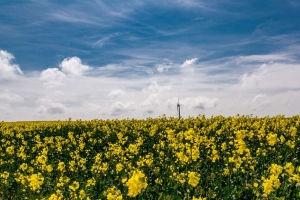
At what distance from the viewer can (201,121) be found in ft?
94.6

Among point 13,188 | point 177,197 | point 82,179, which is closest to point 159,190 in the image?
point 177,197

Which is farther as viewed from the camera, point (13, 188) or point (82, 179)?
point (82, 179)

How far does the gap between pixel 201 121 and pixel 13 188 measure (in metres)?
18.1

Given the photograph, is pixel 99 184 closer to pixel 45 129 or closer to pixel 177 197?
pixel 177 197

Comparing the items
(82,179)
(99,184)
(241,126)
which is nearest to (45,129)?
(241,126)

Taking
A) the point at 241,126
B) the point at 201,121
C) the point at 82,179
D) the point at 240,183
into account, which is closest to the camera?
the point at 240,183

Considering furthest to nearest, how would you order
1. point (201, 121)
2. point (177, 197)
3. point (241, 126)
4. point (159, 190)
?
point (201, 121) < point (241, 126) < point (159, 190) < point (177, 197)

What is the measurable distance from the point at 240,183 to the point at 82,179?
5.86m

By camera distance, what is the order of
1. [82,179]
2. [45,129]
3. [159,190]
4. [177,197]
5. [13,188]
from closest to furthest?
[177,197] < [159,190] < [13,188] < [82,179] < [45,129]

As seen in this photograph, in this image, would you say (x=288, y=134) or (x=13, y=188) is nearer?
(x=13, y=188)

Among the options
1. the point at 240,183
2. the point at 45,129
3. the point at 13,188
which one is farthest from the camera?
the point at 45,129

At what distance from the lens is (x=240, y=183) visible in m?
11.7

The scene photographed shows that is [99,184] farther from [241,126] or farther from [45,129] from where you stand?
[45,129]

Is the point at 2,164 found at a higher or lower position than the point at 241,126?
lower
